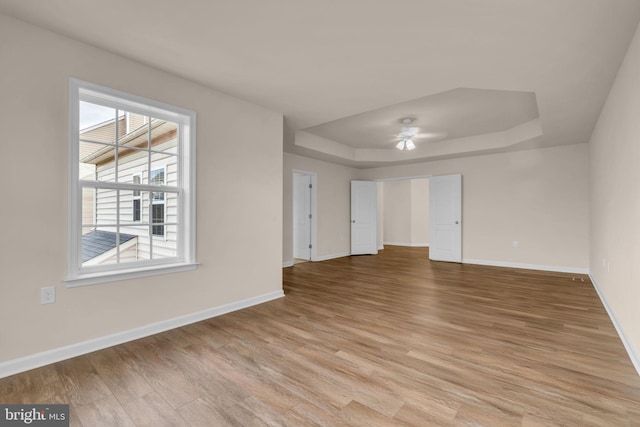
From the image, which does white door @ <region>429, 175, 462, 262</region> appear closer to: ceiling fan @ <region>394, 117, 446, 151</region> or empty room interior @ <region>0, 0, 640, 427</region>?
ceiling fan @ <region>394, 117, 446, 151</region>

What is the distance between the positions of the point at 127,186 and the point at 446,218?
6.31 metres

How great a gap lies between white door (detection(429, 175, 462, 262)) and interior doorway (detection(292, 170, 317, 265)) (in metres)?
2.83

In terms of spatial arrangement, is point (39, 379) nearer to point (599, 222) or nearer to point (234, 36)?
point (234, 36)

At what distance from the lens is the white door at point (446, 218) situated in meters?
6.77

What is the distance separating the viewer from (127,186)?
2717mm

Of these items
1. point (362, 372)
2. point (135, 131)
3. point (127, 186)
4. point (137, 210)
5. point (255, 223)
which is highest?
point (135, 131)

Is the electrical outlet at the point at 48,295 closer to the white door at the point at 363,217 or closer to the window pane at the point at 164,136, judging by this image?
the window pane at the point at 164,136

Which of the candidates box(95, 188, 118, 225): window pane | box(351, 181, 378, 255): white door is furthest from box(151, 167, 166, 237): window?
box(351, 181, 378, 255): white door

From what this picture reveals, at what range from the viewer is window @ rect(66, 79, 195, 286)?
2.46m

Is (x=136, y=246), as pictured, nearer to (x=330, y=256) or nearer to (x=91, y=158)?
(x=91, y=158)

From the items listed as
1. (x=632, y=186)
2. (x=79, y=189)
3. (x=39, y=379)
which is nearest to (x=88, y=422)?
(x=39, y=379)

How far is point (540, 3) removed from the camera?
1.94 metres

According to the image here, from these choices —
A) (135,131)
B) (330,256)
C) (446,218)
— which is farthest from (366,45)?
(330,256)

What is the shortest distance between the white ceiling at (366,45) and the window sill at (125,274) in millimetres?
1888
